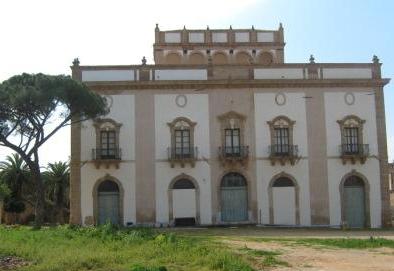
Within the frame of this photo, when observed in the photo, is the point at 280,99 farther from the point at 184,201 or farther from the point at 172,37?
the point at 172,37

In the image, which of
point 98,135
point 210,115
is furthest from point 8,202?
point 210,115

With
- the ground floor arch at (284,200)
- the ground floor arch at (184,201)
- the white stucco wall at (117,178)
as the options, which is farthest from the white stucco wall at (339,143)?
the white stucco wall at (117,178)

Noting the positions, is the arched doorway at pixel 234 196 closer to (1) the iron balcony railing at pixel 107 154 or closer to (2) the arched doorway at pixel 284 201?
(2) the arched doorway at pixel 284 201

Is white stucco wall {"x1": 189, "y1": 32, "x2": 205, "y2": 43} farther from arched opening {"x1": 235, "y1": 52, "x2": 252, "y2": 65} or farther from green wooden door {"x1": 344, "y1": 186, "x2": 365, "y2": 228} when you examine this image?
green wooden door {"x1": 344, "y1": 186, "x2": 365, "y2": 228}

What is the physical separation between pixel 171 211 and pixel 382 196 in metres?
13.3

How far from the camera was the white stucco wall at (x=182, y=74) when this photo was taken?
3909cm

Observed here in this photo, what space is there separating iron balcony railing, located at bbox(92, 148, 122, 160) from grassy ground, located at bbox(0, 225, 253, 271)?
1312 centimetres

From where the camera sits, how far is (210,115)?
38.8m

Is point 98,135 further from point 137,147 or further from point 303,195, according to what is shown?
point 303,195

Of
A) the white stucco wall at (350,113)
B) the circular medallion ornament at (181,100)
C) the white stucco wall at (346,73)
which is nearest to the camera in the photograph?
the circular medallion ornament at (181,100)

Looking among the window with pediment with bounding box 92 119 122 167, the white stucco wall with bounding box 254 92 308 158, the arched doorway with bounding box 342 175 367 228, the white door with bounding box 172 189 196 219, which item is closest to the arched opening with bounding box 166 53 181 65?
the white stucco wall with bounding box 254 92 308 158

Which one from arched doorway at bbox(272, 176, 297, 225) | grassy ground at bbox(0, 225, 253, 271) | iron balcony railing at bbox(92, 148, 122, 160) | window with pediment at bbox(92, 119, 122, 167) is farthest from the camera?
arched doorway at bbox(272, 176, 297, 225)

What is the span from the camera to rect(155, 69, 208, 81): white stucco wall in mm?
39094

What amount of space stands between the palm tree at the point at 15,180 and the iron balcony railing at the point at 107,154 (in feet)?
55.6
